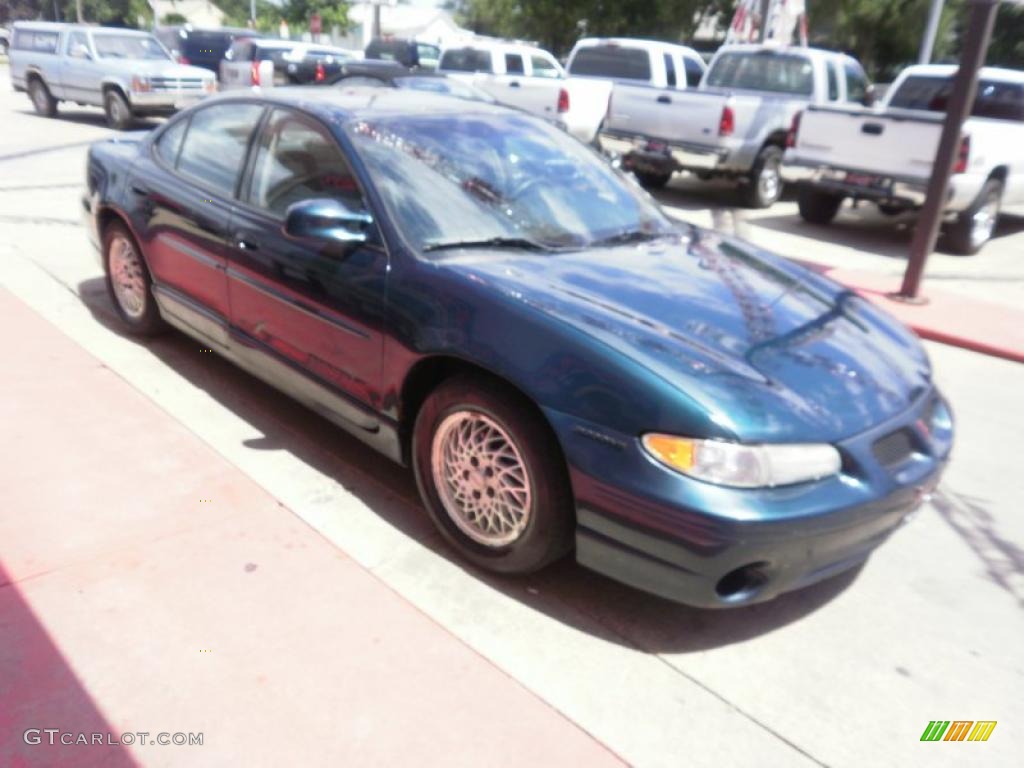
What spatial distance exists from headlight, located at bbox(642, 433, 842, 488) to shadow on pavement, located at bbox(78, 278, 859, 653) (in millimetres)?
688

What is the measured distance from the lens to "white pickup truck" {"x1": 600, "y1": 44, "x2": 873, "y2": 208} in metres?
10.3

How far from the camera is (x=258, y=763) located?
7.38ft

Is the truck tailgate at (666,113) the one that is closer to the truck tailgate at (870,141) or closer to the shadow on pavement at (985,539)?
the truck tailgate at (870,141)

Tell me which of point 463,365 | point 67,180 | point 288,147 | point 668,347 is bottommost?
point 67,180

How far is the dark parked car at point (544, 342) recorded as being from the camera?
2506mm

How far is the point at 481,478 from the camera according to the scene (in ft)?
9.77

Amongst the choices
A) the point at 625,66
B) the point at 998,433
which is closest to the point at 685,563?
the point at 998,433

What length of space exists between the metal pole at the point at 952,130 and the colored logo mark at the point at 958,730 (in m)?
5.10

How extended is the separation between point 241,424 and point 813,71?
9.83 meters

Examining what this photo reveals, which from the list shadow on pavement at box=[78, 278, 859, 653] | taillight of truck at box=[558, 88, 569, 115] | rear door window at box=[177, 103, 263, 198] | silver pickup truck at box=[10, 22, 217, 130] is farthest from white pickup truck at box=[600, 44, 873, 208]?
silver pickup truck at box=[10, 22, 217, 130]

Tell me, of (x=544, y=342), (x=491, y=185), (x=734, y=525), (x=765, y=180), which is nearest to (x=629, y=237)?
(x=491, y=185)

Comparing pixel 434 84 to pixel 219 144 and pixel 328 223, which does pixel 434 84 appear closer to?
pixel 219 144

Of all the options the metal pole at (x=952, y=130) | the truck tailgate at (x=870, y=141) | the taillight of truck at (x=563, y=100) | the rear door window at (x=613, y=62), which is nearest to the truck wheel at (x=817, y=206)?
the truck tailgate at (x=870, y=141)

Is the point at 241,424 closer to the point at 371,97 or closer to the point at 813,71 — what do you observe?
the point at 371,97
